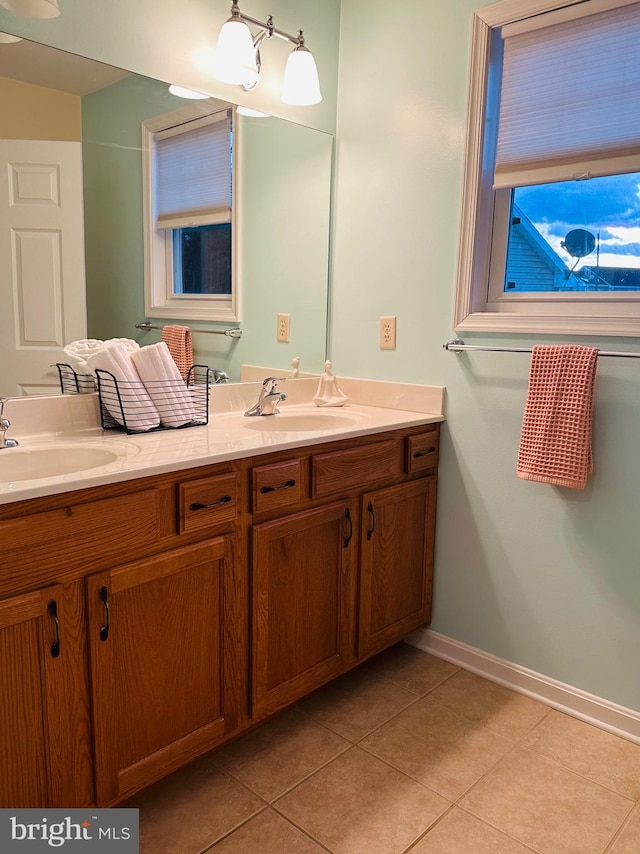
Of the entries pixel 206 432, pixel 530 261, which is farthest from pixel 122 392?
pixel 530 261

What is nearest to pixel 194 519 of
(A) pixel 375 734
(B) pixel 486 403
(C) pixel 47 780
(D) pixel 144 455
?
(D) pixel 144 455

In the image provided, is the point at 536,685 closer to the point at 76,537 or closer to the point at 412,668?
the point at 412,668

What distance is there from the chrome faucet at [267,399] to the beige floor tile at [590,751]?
1.27 metres

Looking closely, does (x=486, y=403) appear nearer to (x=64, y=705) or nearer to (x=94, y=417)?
(x=94, y=417)

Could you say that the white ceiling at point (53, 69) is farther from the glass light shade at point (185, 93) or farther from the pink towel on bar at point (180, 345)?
the pink towel on bar at point (180, 345)

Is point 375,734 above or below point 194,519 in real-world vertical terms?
below

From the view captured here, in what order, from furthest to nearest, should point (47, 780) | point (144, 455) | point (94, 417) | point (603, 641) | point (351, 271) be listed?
point (351, 271) < point (603, 641) < point (94, 417) < point (144, 455) < point (47, 780)

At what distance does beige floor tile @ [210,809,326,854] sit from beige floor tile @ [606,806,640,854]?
675 millimetres

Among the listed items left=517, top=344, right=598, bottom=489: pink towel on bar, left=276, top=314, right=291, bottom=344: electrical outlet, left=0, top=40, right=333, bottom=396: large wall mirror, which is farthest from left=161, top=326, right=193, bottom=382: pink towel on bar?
left=517, top=344, right=598, bottom=489: pink towel on bar

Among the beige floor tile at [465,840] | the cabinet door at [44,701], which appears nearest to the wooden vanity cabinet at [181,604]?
the cabinet door at [44,701]

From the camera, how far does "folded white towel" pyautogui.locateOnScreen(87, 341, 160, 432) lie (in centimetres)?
177

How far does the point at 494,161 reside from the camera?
2.10m

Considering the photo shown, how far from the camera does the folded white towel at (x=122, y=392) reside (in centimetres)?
177

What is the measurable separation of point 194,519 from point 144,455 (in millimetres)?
188
